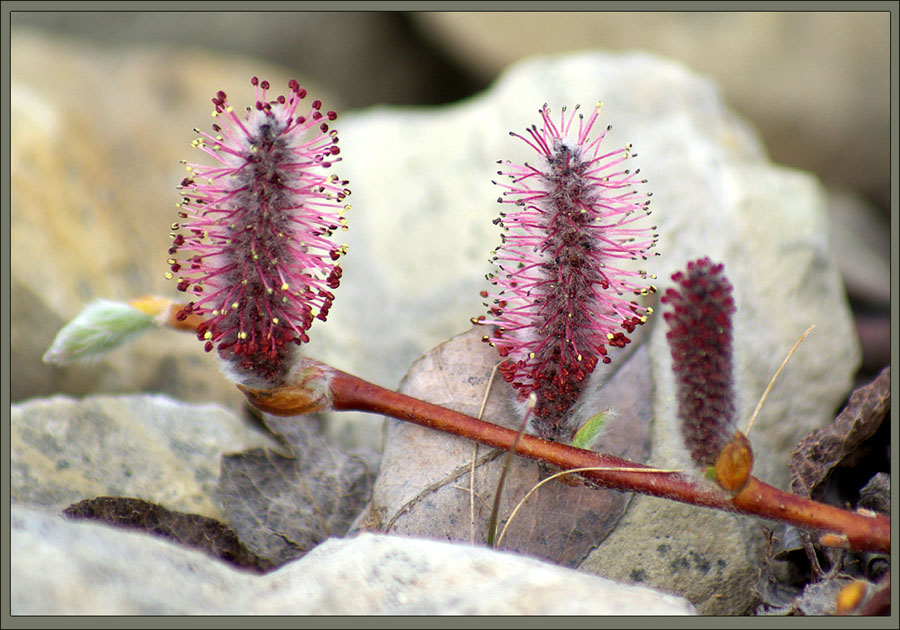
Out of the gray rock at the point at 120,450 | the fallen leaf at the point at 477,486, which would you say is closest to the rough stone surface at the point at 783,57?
the fallen leaf at the point at 477,486

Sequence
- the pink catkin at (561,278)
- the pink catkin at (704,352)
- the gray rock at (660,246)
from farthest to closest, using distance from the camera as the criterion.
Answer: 1. the gray rock at (660,246)
2. the pink catkin at (561,278)
3. the pink catkin at (704,352)

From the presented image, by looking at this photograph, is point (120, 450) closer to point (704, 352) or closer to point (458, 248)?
point (458, 248)

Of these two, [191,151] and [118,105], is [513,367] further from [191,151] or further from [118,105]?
[118,105]

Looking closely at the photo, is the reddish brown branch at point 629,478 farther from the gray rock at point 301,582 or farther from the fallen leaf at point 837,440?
the gray rock at point 301,582

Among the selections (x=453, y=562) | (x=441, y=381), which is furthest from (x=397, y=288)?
(x=453, y=562)

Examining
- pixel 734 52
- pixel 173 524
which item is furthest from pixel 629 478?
pixel 734 52

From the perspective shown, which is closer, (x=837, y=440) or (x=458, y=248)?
(x=837, y=440)
